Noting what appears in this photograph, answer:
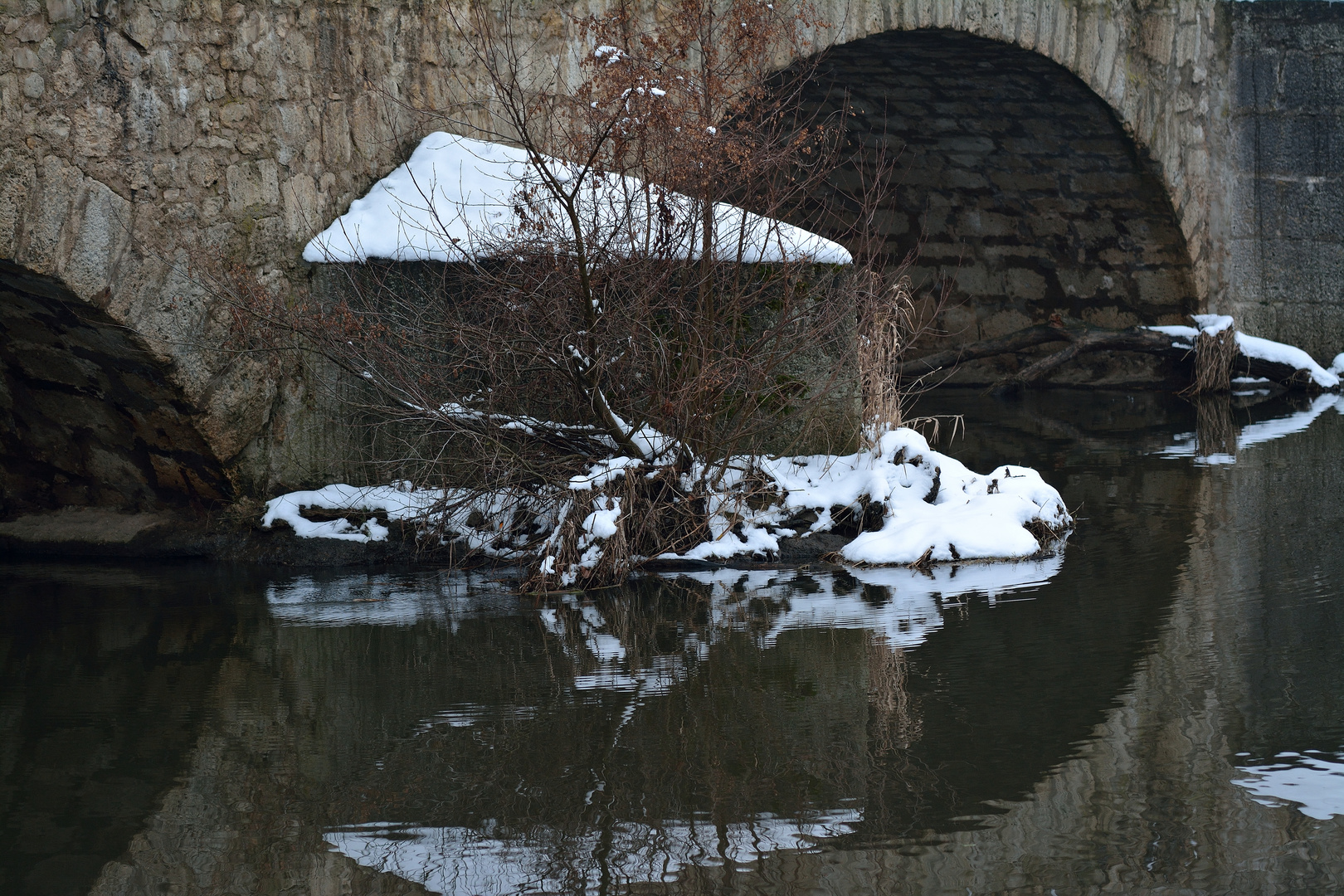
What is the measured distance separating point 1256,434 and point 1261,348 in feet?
9.48

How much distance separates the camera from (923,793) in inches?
103

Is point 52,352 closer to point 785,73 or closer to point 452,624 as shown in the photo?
point 452,624

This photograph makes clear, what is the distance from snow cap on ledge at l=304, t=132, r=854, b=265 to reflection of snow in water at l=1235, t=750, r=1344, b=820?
283 centimetres

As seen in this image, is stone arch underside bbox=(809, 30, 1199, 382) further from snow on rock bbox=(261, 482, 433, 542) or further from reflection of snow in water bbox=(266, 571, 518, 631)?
reflection of snow in water bbox=(266, 571, 518, 631)

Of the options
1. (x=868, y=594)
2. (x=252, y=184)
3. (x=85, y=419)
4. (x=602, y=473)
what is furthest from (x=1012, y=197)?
(x=85, y=419)

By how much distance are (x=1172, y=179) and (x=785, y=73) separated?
3.81 meters

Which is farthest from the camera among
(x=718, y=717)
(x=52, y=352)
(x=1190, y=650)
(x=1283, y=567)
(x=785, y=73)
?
(x=785, y=73)

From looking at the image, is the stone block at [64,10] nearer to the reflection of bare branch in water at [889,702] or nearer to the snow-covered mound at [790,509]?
the snow-covered mound at [790,509]

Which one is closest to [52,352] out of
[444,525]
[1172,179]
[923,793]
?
[444,525]

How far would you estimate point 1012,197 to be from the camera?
11.6 m

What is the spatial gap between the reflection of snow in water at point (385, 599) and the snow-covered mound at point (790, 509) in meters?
0.23

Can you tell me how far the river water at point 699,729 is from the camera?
2.34 m

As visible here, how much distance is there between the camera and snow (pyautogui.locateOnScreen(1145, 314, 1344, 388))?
34.3ft

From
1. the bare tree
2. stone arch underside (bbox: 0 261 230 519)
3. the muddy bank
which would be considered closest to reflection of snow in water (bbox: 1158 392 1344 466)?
the bare tree
